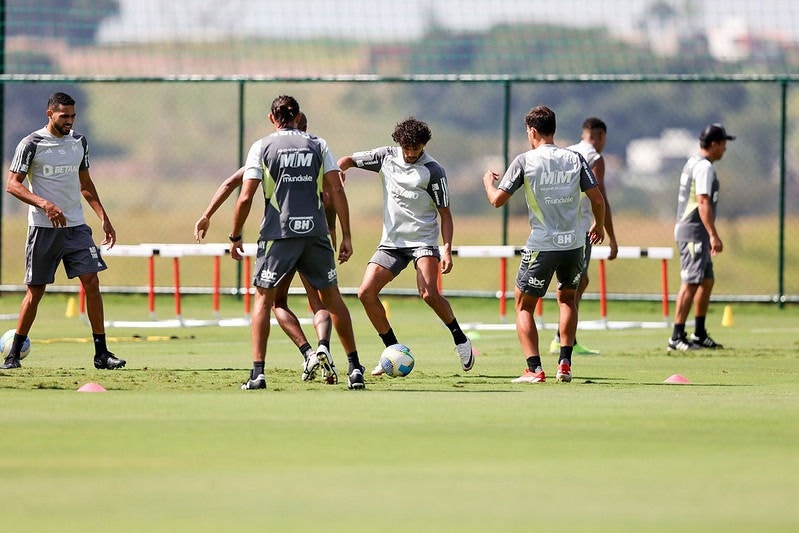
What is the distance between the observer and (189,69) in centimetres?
5416

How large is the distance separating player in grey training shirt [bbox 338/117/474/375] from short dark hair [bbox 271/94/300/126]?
4.51 feet

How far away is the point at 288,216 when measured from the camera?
41.2 ft

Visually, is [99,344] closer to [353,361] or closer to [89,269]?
[89,269]

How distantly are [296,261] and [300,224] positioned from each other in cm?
28

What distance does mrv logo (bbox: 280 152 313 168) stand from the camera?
12.5 metres

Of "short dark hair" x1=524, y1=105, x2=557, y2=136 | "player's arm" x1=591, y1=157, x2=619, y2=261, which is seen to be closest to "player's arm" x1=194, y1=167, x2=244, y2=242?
"short dark hair" x1=524, y1=105, x2=557, y2=136

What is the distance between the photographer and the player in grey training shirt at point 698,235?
17.2 m

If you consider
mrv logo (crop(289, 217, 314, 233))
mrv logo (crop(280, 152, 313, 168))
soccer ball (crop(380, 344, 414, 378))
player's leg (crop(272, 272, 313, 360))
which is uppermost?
mrv logo (crop(280, 152, 313, 168))

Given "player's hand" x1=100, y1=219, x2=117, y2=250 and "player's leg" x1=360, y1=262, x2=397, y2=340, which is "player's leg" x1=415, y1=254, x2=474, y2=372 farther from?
"player's hand" x1=100, y1=219, x2=117, y2=250

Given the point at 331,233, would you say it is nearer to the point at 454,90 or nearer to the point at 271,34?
the point at 271,34

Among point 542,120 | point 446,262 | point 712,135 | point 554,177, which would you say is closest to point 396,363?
point 446,262

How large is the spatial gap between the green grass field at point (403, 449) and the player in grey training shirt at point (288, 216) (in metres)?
0.48

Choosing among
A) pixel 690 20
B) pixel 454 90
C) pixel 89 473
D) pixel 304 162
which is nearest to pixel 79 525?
pixel 89 473

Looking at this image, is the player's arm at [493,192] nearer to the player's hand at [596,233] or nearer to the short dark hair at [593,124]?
the player's hand at [596,233]
